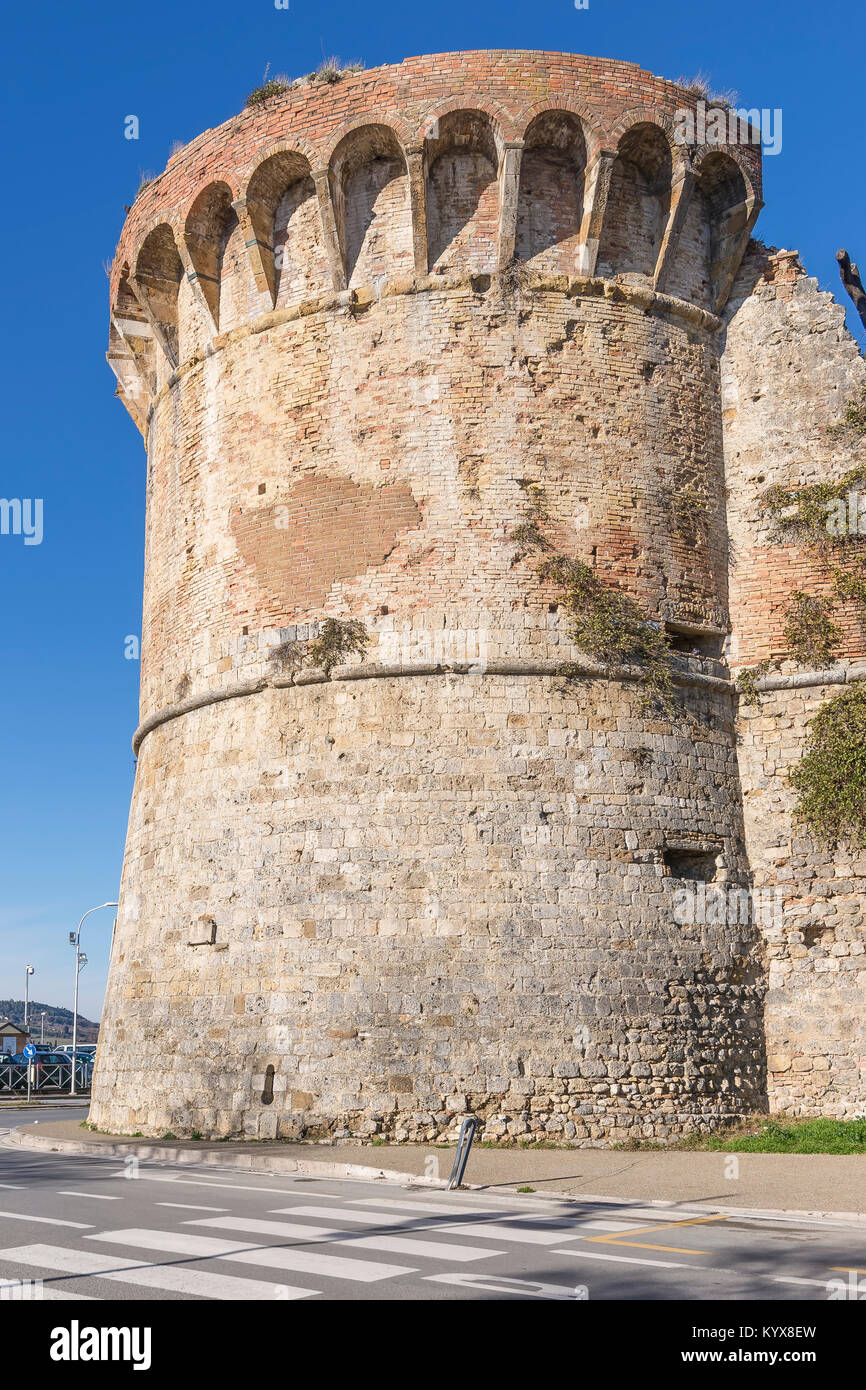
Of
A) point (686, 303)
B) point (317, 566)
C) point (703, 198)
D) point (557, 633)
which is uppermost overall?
point (703, 198)

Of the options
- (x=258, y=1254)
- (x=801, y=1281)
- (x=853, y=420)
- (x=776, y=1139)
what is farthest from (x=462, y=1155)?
(x=853, y=420)

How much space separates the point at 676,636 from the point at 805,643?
5.24ft

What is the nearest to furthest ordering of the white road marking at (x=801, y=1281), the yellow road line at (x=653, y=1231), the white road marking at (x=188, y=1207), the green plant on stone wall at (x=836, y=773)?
the white road marking at (x=801, y=1281) → the yellow road line at (x=653, y=1231) → the white road marking at (x=188, y=1207) → the green plant on stone wall at (x=836, y=773)

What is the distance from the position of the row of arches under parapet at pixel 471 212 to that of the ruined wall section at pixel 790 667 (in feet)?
3.36

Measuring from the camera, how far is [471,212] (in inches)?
635

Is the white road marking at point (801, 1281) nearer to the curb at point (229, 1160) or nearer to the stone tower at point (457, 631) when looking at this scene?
the curb at point (229, 1160)

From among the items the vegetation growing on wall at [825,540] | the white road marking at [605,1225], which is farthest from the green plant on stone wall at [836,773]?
the white road marking at [605,1225]

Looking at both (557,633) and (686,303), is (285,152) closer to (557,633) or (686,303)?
(686,303)

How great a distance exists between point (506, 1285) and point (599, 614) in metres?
9.97

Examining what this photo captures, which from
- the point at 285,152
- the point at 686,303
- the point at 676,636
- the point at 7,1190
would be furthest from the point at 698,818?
the point at 285,152

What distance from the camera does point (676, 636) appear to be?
15828 mm

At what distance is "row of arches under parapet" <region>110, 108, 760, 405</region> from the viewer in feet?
52.1

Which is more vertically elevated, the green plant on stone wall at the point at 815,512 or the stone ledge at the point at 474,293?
the stone ledge at the point at 474,293

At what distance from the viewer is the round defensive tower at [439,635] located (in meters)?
13.5
